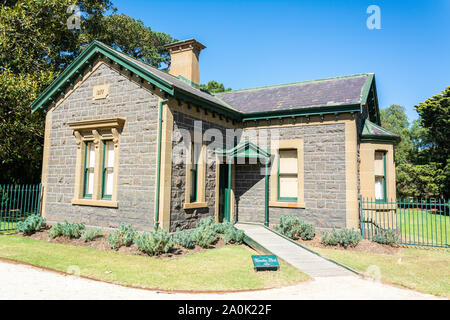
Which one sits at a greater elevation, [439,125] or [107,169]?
[439,125]

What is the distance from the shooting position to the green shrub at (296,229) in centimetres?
1201

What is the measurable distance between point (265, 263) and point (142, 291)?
9.97 feet

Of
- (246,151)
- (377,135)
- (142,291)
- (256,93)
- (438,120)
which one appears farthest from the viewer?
(438,120)

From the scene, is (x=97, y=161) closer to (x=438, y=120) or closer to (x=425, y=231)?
(x=425, y=231)

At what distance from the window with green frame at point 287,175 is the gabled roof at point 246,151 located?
2.87 ft

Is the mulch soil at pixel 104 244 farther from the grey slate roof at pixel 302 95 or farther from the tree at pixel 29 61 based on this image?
the tree at pixel 29 61

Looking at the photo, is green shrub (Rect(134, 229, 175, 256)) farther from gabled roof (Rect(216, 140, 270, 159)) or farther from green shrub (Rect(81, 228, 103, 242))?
gabled roof (Rect(216, 140, 270, 159))

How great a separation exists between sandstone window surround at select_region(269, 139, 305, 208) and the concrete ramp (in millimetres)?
2000

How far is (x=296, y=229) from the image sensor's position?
12.0m

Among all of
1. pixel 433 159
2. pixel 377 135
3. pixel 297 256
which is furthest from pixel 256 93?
pixel 433 159

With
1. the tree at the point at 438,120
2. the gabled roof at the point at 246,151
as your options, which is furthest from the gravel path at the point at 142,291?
the tree at the point at 438,120

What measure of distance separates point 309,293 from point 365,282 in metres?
1.78

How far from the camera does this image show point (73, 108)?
12.7 meters

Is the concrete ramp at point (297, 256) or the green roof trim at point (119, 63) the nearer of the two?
the concrete ramp at point (297, 256)
